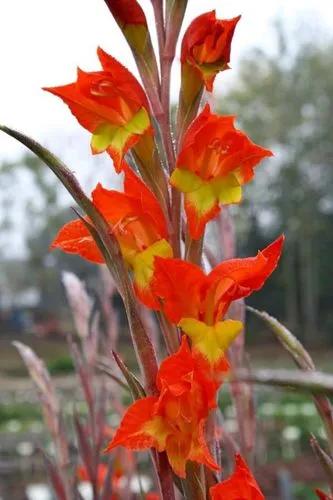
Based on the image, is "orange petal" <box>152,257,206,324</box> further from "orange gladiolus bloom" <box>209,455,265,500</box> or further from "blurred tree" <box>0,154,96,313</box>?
"blurred tree" <box>0,154,96,313</box>

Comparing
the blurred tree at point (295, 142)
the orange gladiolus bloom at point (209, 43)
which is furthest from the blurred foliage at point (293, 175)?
the orange gladiolus bloom at point (209, 43)

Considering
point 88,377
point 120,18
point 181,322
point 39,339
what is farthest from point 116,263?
point 39,339

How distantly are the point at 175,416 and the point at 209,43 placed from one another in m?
0.27

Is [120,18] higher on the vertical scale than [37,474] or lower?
higher

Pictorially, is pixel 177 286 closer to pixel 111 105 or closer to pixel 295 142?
pixel 111 105

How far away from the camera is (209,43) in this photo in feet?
2.05

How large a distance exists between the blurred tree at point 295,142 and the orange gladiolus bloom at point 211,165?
1927 cm

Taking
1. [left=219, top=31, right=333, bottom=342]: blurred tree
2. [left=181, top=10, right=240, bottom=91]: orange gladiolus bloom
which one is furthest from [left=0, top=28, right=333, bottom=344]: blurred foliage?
[left=181, top=10, right=240, bottom=91]: orange gladiolus bloom

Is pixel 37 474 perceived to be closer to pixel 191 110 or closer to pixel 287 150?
pixel 191 110

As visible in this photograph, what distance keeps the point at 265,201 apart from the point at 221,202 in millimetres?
19702

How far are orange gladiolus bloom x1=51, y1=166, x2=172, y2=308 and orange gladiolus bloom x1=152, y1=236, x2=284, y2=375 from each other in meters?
0.02

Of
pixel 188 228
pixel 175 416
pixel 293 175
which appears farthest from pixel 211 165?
pixel 293 175

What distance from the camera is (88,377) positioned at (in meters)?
1.06

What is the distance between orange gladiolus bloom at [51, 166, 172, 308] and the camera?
0.60 m
